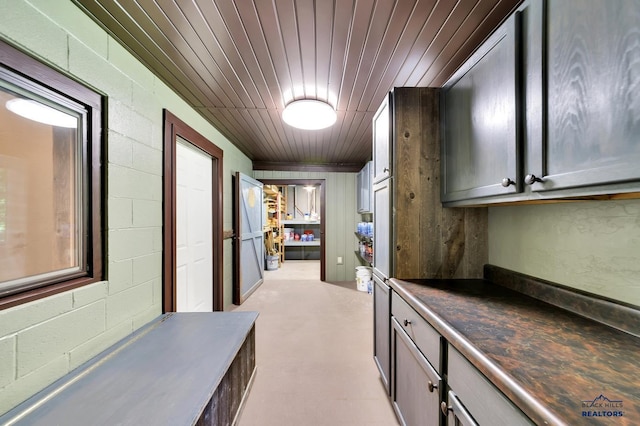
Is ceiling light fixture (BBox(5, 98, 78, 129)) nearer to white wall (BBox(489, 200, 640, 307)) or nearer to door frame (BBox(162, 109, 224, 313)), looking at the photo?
door frame (BBox(162, 109, 224, 313))

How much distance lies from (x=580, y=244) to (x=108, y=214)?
2439 millimetres

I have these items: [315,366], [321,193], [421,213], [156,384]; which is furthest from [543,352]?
[321,193]

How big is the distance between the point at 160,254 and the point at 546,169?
90.6 inches

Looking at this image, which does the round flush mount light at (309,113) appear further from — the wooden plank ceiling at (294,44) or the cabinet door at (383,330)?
the cabinet door at (383,330)

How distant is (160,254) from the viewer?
1.81 meters

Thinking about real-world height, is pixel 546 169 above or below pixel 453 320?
above

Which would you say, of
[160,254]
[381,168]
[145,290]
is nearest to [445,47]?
[381,168]

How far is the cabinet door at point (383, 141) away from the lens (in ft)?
5.36

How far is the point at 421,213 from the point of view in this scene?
1.59 m

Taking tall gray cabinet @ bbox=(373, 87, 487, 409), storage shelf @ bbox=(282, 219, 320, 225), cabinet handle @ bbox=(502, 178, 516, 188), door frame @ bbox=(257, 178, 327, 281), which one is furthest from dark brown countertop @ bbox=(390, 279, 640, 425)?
storage shelf @ bbox=(282, 219, 320, 225)

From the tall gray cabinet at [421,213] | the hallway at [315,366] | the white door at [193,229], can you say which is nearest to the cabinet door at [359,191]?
the hallway at [315,366]

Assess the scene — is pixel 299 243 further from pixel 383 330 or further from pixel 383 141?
pixel 383 141

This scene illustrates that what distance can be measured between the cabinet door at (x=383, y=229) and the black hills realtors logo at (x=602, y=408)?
1.07 meters

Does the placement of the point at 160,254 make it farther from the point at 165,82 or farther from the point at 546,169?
the point at 546,169
